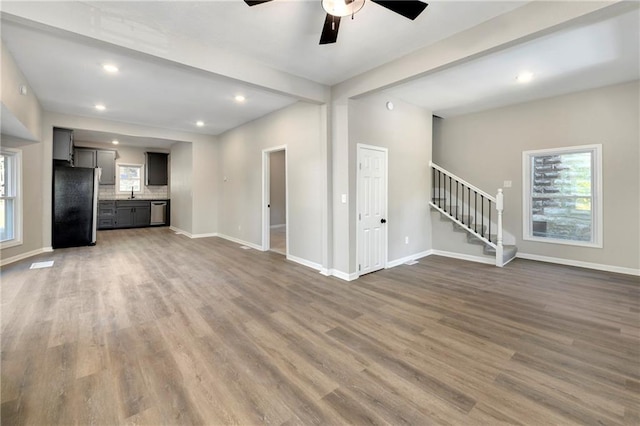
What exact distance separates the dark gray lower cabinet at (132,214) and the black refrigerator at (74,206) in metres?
3.00

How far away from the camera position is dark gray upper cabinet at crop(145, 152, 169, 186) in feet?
32.2

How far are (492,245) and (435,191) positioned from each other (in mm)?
1739

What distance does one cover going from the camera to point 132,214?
9.38 m

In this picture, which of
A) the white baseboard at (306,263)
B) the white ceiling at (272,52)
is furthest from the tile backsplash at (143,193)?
the white baseboard at (306,263)

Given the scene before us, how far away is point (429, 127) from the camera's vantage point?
18.6 feet

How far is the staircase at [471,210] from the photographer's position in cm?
501

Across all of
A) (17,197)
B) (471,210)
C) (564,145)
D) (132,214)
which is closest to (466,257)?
(471,210)

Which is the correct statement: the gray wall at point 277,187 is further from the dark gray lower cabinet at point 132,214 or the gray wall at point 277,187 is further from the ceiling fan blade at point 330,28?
the ceiling fan blade at point 330,28

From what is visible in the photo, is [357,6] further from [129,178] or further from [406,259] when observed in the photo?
[129,178]

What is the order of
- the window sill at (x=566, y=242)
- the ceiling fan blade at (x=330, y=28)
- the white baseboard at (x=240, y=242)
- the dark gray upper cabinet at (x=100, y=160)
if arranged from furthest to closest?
the dark gray upper cabinet at (x=100, y=160)
the white baseboard at (x=240, y=242)
the window sill at (x=566, y=242)
the ceiling fan blade at (x=330, y=28)

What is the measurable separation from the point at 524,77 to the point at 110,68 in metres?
5.68

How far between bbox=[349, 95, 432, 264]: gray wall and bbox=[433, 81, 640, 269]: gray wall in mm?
826

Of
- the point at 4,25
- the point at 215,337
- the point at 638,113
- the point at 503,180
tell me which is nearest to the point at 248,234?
the point at 215,337

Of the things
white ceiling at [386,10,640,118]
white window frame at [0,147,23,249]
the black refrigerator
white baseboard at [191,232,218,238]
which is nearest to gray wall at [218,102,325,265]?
white baseboard at [191,232,218,238]
